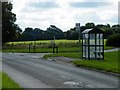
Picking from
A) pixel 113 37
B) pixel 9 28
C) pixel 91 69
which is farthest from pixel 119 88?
pixel 9 28

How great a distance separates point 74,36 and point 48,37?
8258 millimetres

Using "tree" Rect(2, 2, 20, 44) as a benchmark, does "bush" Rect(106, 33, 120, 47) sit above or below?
below

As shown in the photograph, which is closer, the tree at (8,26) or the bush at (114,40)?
the bush at (114,40)

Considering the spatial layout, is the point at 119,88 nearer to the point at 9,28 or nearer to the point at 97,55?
the point at 97,55

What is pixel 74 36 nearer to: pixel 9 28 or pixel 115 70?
pixel 9 28

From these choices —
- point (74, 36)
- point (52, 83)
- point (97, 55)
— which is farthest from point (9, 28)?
point (52, 83)

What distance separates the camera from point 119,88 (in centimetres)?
1628

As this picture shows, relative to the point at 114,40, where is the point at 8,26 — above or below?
above

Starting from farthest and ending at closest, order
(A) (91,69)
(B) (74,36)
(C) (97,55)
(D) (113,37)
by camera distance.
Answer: (B) (74,36) → (D) (113,37) → (C) (97,55) → (A) (91,69)

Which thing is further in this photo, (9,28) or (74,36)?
(74,36)

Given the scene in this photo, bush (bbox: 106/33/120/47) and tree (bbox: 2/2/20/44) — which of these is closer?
bush (bbox: 106/33/120/47)

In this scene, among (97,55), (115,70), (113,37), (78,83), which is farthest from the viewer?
(113,37)

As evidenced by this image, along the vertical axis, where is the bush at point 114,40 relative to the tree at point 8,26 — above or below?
below

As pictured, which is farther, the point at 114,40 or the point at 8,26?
the point at 8,26
